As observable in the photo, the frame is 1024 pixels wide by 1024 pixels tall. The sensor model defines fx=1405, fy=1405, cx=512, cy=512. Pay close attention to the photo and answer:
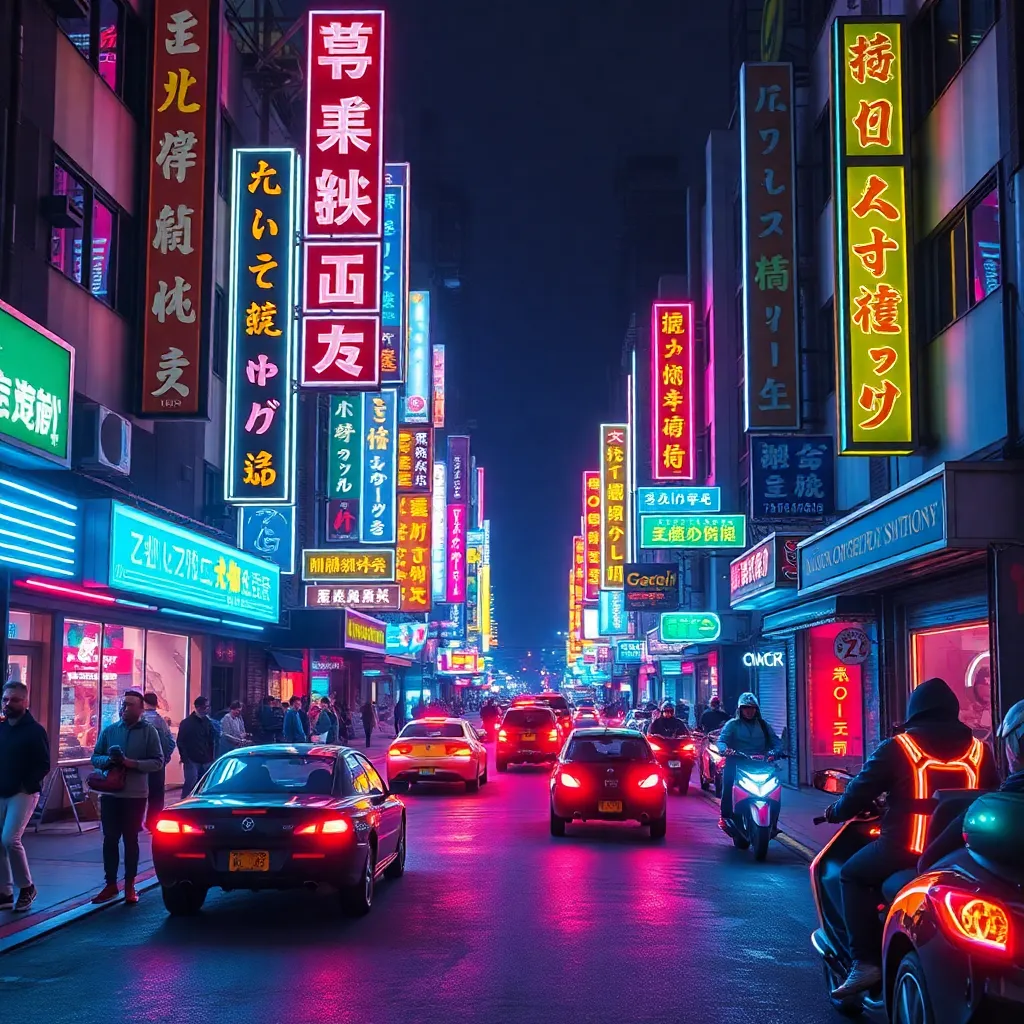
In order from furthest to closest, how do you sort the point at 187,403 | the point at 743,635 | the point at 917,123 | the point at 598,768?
the point at 743,635 < the point at 187,403 < the point at 917,123 < the point at 598,768

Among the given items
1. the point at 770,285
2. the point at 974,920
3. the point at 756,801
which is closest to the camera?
the point at 974,920

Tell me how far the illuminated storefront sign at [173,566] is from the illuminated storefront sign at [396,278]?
8.60m

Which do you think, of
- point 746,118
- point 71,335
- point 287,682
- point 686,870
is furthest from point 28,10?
point 287,682

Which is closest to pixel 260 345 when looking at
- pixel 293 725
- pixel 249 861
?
pixel 293 725

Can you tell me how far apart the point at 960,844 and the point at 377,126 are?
2184 cm

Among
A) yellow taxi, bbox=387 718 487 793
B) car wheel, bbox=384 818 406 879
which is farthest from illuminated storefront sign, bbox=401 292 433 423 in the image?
car wheel, bbox=384 818 406 879

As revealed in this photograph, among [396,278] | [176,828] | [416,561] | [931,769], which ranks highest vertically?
[396,278]

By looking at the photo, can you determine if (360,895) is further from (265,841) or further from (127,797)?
(127,797)

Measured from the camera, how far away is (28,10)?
18875mm

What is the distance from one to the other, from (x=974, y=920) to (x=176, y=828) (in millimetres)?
7616

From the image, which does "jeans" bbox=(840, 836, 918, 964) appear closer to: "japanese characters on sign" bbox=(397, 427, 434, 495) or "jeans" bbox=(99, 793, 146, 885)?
"jeans" bbox=(99, 793, 146, 885)

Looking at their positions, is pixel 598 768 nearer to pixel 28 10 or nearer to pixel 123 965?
pixel 123 965

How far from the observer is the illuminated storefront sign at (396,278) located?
36.3 m

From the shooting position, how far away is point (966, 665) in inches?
757
